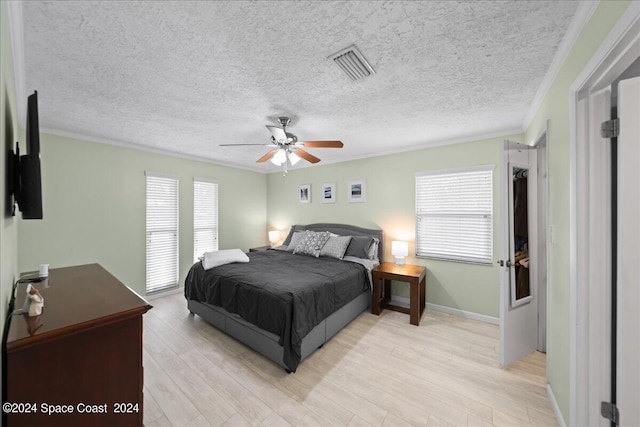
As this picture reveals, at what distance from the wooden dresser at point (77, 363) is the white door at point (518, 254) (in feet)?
9.51

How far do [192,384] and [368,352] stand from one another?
1663 mm

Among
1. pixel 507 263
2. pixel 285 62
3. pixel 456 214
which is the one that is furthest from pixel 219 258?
pixel 456 214

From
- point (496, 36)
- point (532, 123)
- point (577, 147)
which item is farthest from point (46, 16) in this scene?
point (532, 123)

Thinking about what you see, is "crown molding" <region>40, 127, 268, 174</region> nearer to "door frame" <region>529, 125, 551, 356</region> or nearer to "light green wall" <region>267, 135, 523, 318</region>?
"light green wall" <region>267, 135, 523, 318</region>

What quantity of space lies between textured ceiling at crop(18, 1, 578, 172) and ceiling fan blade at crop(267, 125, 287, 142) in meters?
0.19

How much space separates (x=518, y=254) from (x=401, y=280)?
1302mm

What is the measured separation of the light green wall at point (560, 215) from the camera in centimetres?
147

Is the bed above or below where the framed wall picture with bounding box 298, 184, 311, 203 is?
below

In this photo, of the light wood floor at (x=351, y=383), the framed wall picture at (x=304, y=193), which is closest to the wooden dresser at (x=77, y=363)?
the light wood floor at (x=351, y=383)

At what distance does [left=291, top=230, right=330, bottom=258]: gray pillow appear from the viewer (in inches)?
159

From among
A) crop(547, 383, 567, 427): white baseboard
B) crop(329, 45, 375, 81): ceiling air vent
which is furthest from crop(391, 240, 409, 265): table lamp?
crop(329, 45, 375, 81): ceiling air vent

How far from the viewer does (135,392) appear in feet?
4.26

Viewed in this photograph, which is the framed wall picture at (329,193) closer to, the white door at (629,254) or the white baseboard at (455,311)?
the white baseboard at (455,311)

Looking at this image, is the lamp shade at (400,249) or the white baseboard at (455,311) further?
the lamp shade at (400,249)
